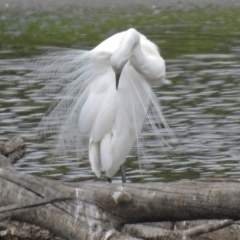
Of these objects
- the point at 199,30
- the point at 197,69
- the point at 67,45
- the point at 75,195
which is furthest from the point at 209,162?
the point at 199,30

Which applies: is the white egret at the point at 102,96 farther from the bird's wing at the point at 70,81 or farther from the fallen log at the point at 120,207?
the fallen log at the point at 120,207

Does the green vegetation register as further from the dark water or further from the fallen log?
the fallen log

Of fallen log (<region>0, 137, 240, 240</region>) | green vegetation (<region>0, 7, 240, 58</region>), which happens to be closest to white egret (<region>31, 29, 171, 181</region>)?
fallen log (<region>0, 137, 240, 240</region>)

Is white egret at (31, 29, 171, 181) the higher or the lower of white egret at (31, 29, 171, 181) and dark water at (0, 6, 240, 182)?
the higher

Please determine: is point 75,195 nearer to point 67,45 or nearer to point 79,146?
point 79,146

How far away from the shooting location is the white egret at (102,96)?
5.55 m

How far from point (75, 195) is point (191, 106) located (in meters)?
5.25

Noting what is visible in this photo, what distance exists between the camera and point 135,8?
67.5ft

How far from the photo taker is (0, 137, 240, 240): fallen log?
415 centimetres

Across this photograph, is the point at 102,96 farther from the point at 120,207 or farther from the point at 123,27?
the point at 123,27

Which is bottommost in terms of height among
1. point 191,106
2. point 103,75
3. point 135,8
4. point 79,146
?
point 135,8

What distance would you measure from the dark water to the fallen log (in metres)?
→ 2.51

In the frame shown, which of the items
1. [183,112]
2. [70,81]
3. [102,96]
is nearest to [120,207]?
[102,96]

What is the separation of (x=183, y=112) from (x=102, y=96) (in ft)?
12.4
